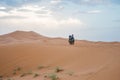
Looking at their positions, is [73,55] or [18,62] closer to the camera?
[73,55]

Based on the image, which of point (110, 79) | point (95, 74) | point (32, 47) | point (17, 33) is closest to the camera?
point (110, 79)

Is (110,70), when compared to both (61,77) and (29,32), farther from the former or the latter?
(29,32)

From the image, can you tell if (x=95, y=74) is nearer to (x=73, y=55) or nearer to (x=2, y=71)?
(x=73, y=55)

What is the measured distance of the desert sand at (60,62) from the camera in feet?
33.3

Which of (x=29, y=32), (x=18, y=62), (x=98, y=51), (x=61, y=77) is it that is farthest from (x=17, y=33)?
(x=61, y=77)

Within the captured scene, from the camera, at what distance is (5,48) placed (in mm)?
20438

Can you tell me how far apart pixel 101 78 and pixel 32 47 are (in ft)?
35.5

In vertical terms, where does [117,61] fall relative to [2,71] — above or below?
above

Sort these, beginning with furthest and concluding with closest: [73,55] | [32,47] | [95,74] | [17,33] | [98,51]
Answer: [17,33] < [32,47] < [73,55] < [98,51] < [95,74]

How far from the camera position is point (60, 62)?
14625 millimetres

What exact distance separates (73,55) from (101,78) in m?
6.18

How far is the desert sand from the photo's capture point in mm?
10147

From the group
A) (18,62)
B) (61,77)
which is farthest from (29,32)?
(61,77)

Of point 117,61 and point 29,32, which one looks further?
point 29,32
